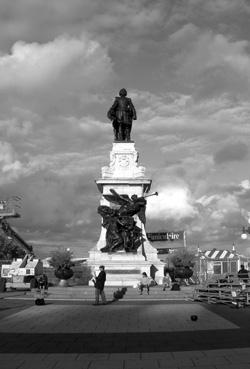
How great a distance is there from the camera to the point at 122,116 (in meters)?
35.2

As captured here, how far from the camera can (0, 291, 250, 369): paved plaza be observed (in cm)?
902

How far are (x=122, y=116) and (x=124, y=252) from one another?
10059 millimetres

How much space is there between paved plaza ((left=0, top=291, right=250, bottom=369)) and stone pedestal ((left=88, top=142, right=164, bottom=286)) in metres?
11.1

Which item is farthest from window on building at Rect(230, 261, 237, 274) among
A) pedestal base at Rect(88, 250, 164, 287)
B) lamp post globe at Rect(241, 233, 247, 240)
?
pedestal base at Rect(88, 250, 164, 287)

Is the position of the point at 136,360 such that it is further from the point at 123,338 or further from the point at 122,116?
the point at 122,116

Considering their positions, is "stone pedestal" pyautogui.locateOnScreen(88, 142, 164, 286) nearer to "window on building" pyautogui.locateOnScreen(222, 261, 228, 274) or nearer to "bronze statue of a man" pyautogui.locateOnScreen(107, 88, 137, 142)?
"bronze statue of a man" pyautogui.locateOnScreen(107, 88, 137, 142)

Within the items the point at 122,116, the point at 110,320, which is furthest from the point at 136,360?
the point at 122,116

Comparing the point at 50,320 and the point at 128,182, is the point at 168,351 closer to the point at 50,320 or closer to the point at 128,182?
the point at 50,320

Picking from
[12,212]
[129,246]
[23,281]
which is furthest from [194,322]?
[12,212]

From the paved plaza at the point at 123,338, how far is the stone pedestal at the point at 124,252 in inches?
439

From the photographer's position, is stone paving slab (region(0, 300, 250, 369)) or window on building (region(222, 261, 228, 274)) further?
window on building (region(222, 261, 228, 274))

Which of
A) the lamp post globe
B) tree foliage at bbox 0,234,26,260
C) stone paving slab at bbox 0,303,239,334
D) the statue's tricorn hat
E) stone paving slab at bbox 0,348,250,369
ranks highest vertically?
the statue's tricorn hat

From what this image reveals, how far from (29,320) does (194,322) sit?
515 centimetres

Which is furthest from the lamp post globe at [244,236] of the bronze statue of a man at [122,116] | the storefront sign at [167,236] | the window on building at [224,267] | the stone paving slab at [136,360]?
the storefront sign at [167,236]
